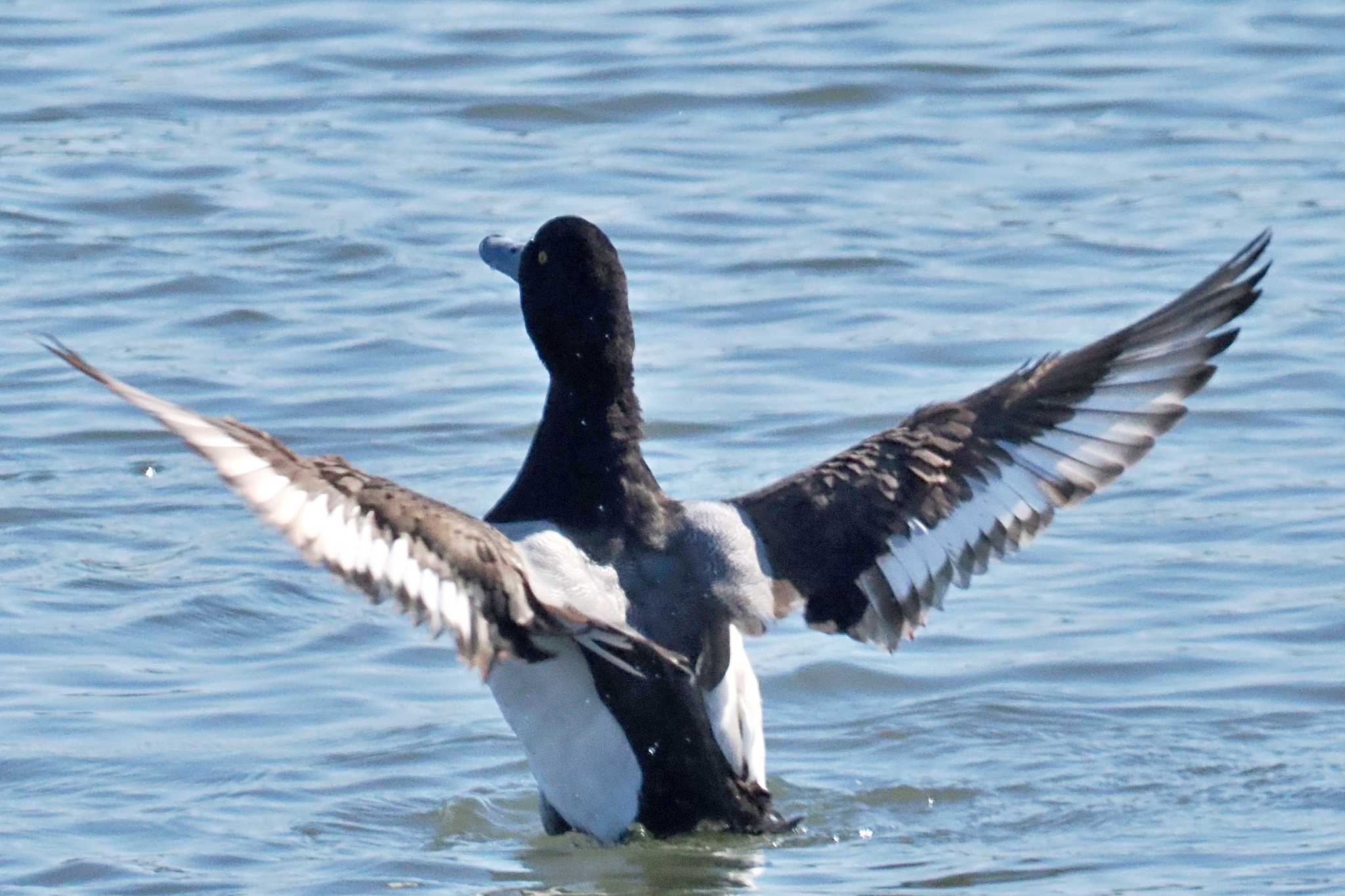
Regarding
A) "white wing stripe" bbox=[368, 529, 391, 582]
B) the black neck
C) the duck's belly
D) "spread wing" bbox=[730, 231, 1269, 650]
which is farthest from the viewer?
"spread wing" bbox=[730, 231, 1269, 650]

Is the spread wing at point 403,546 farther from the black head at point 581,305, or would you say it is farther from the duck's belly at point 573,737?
the black head at point 581,305

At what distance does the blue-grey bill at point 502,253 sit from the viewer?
684cm

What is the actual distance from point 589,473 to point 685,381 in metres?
3.80

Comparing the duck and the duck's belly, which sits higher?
the duck

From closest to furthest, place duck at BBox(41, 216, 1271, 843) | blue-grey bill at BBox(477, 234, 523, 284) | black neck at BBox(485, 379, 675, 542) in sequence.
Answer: duck at BBox(41, 216, 1271, 843), black neck at BBox(485, 379, 675, 542), blue-grey bill at BBox(477, 234, 523, 284)

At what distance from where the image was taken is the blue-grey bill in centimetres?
684

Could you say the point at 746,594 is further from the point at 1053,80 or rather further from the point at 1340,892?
the point at 1053,80

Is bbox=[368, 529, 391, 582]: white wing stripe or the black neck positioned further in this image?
the black neck

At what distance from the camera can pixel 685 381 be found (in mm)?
9852

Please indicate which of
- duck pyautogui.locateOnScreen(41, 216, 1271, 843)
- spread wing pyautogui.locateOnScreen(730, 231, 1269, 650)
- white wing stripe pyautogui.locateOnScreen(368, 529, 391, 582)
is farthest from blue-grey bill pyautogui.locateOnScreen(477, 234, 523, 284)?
white wing stripe pyautogui.locateOnScreen(368, 529, 391, 582)

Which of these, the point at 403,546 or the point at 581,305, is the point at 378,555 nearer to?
the point at 403,546

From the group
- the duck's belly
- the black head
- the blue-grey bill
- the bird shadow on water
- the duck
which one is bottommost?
the bird shadow on water

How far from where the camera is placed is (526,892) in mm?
5738

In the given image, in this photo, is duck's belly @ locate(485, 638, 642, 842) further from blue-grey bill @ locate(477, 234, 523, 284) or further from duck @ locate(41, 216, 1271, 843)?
blue-grey bill @ locate(477, 234, 523, 284)
